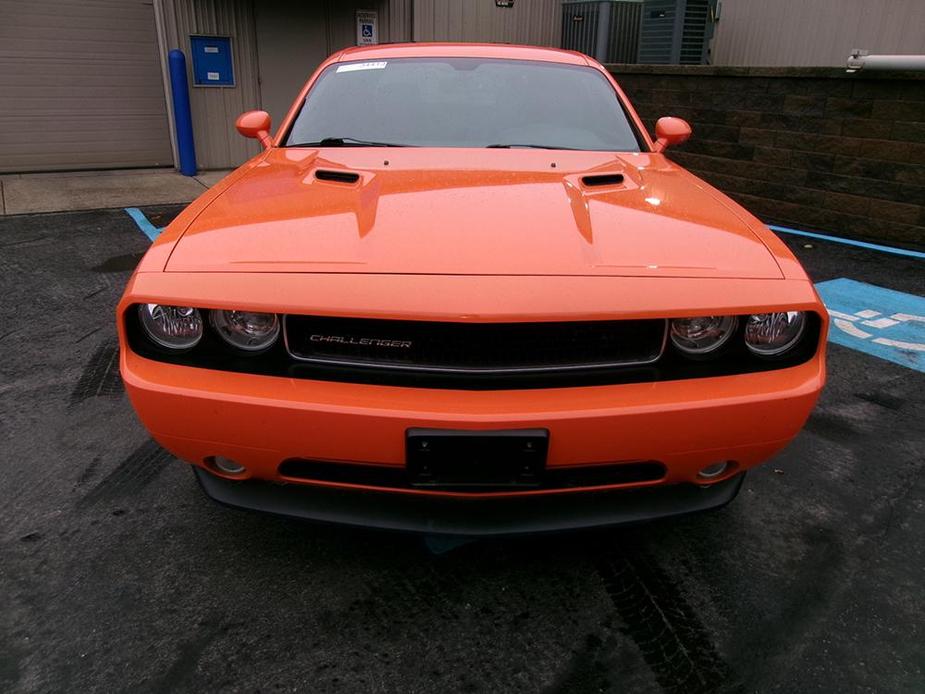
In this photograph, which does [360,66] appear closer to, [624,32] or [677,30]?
[677,30]

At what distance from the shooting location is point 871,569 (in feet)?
7.49

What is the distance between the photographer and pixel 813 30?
9.42 meters

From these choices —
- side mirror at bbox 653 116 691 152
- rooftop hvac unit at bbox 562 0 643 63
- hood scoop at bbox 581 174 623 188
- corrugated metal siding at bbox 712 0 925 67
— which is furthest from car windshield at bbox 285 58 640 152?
rooftop hvac unit at bbox 562 0 643 63

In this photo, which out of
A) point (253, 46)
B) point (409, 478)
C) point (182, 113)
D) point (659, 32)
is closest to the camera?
point (409, 478)

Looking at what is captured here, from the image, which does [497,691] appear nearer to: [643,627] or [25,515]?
[643,627]

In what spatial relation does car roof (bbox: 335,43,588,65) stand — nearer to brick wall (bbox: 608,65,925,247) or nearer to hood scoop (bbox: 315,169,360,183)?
hood scoop (bbox: 315,169,360,183)

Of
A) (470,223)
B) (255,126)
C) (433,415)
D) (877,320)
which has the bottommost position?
(877,320)

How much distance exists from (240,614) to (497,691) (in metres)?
0.79

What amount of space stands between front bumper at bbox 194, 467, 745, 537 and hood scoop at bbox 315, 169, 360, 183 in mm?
1078

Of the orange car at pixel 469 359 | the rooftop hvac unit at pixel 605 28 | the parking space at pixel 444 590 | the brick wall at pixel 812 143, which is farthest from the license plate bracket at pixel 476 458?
the rooftop hvac unit at pixel 605 28

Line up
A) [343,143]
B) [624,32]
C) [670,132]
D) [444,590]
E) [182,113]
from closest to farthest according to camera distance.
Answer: [444,590] → [343,143] → [670,132] → [182,113] → [624,32]

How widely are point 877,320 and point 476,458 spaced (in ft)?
13.5

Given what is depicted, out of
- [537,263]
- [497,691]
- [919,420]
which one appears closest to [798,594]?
[497,691]

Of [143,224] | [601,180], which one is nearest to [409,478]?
[601,180]
